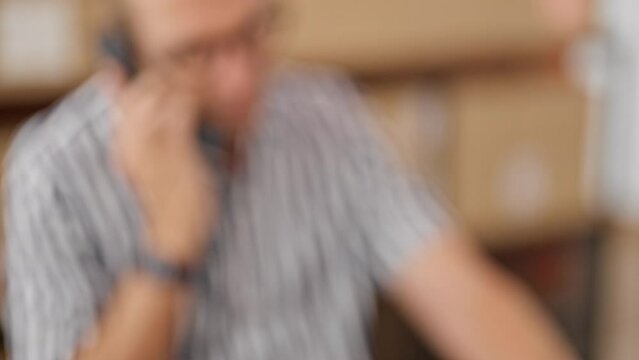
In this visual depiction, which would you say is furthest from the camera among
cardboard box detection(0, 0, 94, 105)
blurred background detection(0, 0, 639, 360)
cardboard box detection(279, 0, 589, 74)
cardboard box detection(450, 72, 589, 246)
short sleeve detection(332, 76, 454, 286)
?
cardboard box detection(450, 72, 589, 246)

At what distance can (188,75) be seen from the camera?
3.73ft

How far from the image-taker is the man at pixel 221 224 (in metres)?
1.11

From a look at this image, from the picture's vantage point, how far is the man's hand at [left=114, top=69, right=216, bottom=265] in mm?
1110

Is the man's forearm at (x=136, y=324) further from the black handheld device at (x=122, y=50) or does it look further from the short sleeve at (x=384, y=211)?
the short sleeve at (x=384, y=211)

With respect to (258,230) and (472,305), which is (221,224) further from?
(472,305)

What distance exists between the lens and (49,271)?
1.10 metres

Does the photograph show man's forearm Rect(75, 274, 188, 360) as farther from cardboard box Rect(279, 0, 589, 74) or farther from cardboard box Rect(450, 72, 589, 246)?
cardboard box Rect(450, 72, 589, 246)

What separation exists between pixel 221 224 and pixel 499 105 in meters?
1.69

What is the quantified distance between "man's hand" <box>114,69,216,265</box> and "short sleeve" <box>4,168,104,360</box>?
0.23 ft

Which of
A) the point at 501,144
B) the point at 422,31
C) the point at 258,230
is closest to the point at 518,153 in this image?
the point at 501,144

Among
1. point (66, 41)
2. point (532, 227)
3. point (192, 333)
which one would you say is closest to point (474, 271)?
point (192, 333)

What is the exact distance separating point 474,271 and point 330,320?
0.18m

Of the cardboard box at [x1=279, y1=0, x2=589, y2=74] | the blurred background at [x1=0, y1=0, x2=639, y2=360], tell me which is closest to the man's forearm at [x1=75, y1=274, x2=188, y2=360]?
the blurred background at [x1=0, y1=0, x2=639, y2=360]

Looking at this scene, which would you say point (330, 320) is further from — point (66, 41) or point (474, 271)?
point (66, 41)
